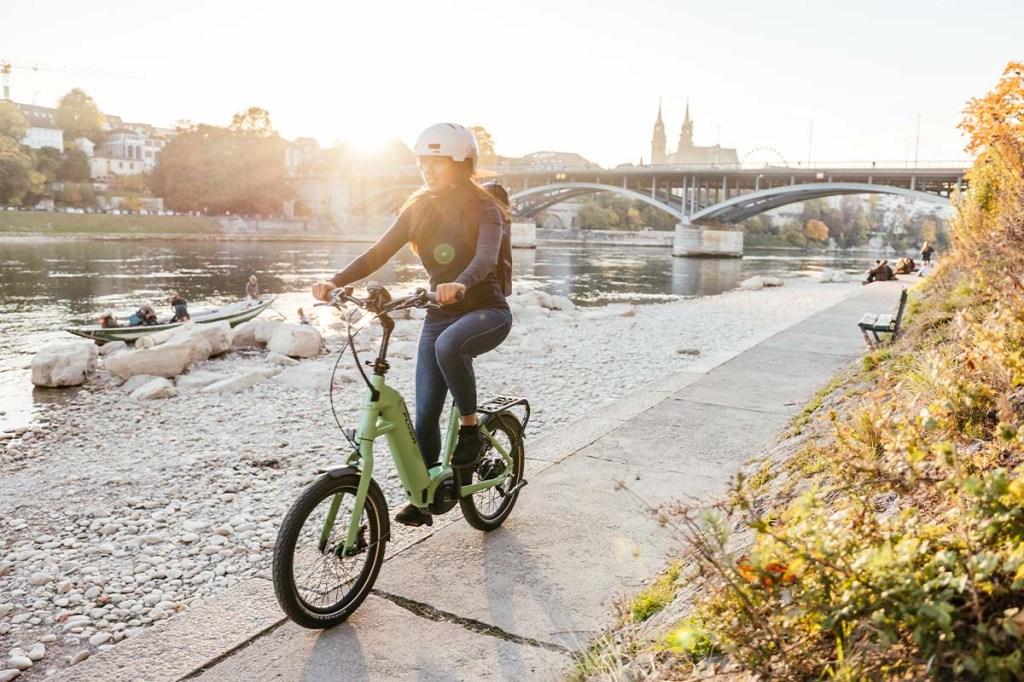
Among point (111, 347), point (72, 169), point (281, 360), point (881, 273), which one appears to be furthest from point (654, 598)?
point (72, 169)

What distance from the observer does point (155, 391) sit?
400 inches

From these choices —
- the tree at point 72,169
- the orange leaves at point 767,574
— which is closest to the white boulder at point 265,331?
the orange leaves at point 767,574

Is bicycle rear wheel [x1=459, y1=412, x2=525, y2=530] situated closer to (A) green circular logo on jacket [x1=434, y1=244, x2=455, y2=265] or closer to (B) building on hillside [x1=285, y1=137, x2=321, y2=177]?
(A) green circular logo on jacket [x1=434, y1=244, x2=455, y2=265]

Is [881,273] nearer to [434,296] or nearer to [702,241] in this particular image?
[434,296]

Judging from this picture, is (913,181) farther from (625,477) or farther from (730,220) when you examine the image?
(625,477)

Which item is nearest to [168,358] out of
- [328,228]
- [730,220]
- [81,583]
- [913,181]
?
[81,583]

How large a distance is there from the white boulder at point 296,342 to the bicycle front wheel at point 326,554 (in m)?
11.0

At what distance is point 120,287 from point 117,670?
3086cm

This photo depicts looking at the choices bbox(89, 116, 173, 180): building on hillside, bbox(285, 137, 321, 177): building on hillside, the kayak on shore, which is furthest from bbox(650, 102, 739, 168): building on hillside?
the kayak on shore

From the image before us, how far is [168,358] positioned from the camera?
11922 mm

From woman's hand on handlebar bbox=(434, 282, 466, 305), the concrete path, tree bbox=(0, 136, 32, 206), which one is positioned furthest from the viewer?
tree bbox=(0, 136, 32, 206)

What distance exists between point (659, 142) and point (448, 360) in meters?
168

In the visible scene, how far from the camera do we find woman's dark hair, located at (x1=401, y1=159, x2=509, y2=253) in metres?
3.72

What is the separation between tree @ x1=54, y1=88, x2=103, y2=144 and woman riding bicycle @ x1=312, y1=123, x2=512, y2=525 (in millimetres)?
138758
